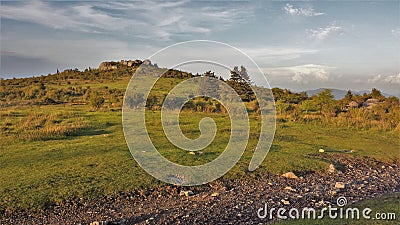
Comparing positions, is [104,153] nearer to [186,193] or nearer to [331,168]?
[186,193]

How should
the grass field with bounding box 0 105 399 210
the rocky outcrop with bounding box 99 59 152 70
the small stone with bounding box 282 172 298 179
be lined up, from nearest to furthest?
1. the grass field with bounding box 0 105 399 210
2. the small stone with bounding box 282 172 298 179
3. the rocky outcrop with bounding box 99 59 152 70

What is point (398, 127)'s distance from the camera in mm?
19344

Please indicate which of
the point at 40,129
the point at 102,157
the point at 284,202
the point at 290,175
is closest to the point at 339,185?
the point at 290,175

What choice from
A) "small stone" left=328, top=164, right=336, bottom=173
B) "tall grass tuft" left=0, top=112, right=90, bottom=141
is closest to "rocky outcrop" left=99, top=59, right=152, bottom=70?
"tall grass tuft" left=0, top=112, right=90, bottom=141

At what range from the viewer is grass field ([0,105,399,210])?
26.1 ft

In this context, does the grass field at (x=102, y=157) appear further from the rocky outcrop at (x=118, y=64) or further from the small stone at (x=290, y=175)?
the rocky outcrop at (x=118, y=64)

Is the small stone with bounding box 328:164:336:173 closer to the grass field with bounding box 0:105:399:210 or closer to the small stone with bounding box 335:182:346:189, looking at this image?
the grass field with bounding box 0:105:399:210

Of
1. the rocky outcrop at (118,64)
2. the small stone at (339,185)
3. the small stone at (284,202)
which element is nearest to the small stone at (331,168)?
the small stone at (339,185)

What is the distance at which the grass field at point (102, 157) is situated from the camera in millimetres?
7945

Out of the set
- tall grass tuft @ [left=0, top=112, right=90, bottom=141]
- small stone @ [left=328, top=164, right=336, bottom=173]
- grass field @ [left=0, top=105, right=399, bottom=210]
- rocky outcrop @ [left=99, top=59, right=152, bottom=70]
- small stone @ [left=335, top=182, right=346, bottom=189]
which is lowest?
small stone @ [left=335, top=182, right=346, bottom=189]

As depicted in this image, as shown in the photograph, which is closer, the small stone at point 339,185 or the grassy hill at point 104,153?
the grassy hill at point 104,153

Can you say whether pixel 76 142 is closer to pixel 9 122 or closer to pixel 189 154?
pixel 189 154

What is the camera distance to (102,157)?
425 inches

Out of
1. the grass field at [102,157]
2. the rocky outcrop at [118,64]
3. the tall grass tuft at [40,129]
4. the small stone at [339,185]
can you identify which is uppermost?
the rocky outcrop at [118,64]
